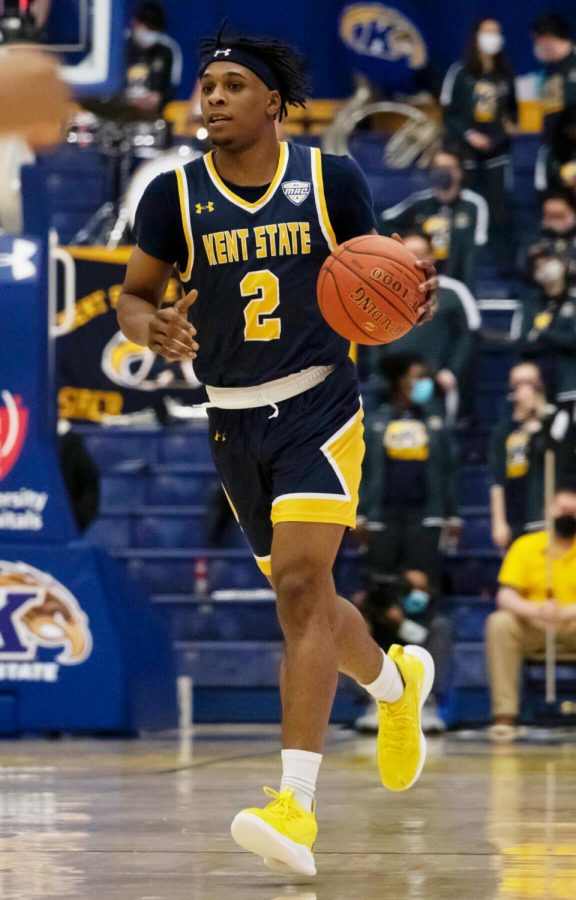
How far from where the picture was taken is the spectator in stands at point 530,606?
34.3ft

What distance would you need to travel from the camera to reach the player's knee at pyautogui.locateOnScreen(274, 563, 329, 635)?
15.8 ft

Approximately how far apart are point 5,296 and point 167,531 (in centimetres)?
408

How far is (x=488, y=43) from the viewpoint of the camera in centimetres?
1570

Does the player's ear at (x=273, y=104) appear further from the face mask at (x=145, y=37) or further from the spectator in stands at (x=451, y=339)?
the face mask at (x=145, y=37)

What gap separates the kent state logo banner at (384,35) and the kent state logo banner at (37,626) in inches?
440

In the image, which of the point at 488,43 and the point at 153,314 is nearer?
the point at 153,314

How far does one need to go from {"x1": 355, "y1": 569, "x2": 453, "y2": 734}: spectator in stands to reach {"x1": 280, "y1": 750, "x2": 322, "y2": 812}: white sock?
18.6 ft

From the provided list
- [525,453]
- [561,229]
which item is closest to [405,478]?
[525,453]

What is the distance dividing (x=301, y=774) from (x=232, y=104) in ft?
6.04

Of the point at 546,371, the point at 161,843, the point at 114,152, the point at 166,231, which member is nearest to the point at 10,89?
the point at 166,231

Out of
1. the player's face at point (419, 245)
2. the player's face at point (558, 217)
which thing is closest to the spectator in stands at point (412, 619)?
the player's face at point (419, 245)

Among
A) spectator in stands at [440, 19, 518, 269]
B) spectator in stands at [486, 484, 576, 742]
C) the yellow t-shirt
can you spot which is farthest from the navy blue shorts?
spectator in stands at [440, 19, 518, 269]

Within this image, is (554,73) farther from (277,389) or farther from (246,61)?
→ (277,389)

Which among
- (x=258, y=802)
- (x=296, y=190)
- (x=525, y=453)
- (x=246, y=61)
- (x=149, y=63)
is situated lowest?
(x=525, y=453)
